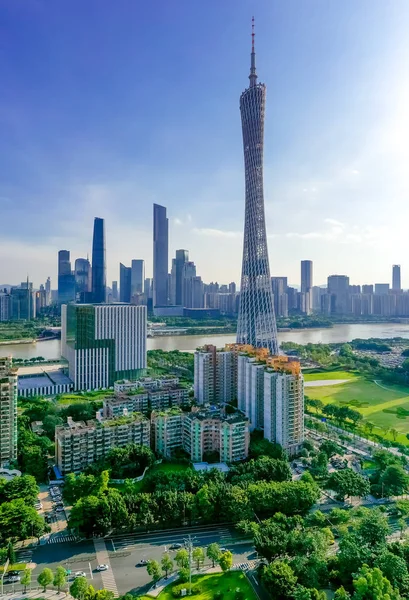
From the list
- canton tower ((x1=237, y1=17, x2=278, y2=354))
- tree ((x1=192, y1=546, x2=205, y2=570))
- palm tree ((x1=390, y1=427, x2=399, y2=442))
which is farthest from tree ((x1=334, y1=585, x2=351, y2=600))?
canton tower ((x1=237, y1=17, x2=278, y2=354))

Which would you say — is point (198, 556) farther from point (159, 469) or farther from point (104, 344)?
point (104, 344)

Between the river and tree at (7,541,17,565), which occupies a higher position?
the river

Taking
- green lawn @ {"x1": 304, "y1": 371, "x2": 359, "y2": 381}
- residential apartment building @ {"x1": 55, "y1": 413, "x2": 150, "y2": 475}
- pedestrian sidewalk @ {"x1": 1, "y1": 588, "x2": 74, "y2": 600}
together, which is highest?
residential apartment building @ {"x1": 55, "y1": 413, "x2": 150, "y2": 475}

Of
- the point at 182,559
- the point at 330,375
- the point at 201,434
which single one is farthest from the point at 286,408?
the point at 330,375

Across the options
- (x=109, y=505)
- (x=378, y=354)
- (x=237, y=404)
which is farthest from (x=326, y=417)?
(x=378, y=354)

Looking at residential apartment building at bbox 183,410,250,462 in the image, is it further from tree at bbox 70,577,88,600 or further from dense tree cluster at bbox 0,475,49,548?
tree at bbox 70,577,88,600

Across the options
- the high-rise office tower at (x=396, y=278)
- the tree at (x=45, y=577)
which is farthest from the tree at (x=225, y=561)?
the high-rise office tower at (x=396, y=278)

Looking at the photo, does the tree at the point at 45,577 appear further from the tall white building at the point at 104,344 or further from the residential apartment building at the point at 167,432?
the tall white building at the point at 104,344
